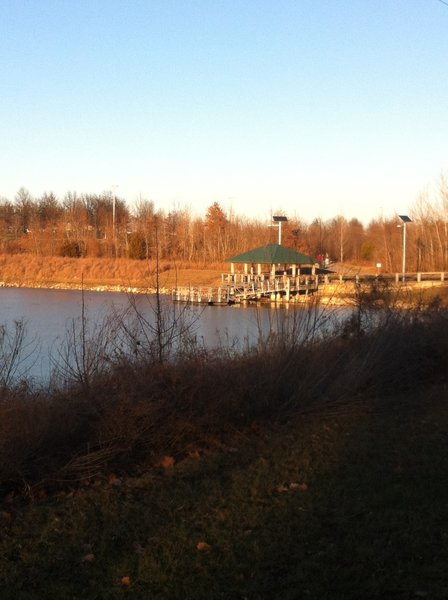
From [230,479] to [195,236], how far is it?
72.2 m

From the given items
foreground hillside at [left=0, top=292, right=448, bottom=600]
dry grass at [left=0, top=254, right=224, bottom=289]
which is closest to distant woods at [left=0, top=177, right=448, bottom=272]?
dry grass at [left=0, top=254, right=224, bottom=289]

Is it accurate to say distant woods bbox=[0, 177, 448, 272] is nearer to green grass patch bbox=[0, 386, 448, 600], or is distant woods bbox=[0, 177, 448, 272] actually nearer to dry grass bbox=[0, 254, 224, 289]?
dry grass bbox=[0, 254, 224, 289]

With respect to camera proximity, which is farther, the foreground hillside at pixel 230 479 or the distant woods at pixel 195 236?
the distant woods at pixel 195 236

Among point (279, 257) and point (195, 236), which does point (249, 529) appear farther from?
point (195, 236)

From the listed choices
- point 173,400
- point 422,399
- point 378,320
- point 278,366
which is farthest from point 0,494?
point 378,320

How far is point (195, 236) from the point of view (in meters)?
78.4

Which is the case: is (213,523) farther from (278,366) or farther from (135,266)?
(135,266)

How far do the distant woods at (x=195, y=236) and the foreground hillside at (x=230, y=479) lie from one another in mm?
47751

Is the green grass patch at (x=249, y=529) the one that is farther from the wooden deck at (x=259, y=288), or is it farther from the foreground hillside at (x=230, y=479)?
the wooden deck at (x=259, y=288)

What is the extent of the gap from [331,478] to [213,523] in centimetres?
165

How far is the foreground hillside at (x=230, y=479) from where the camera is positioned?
183 inches

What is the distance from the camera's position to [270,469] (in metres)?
7.12

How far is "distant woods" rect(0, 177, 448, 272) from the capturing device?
67.4 m

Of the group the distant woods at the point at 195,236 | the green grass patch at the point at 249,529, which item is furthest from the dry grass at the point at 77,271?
the green grass patch at the point at 249,529
